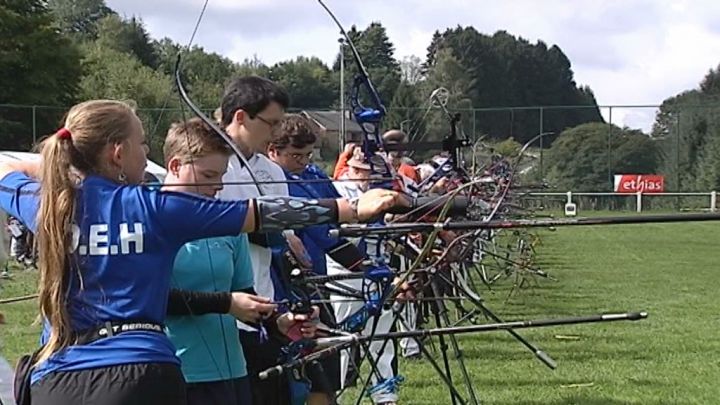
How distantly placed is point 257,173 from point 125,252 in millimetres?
1335

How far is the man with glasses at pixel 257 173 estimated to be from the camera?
362 cm

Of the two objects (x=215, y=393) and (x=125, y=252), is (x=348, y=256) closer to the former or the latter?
(x=215, y=393)

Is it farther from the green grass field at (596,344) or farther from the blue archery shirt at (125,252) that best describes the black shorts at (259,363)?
the blue archery shirt at (125,252)

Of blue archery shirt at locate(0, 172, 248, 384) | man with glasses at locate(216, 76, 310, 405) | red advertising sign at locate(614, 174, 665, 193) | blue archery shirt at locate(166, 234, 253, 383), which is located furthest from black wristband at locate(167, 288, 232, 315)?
red advertising sign at locate(614, 174, 665, 193)

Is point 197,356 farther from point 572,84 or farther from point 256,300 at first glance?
point 572,84

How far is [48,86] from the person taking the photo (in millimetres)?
20141

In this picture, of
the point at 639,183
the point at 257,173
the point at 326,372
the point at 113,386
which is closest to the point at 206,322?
the point at 257,173

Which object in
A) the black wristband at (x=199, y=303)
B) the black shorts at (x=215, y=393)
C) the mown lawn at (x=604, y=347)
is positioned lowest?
the mown lawn at (x=604, y=347)

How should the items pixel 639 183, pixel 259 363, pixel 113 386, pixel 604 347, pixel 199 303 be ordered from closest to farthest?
1. pixel 113 386
2. pixel 199 303
3. pixel 259 363
4. pixel 604 347
5. pixel 639 183

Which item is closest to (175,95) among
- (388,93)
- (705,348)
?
(388,93)

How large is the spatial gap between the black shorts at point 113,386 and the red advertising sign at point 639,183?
31743mm

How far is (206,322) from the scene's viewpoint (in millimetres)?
3285

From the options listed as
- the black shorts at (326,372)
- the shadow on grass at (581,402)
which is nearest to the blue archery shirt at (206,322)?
the black shorts at (326,372)

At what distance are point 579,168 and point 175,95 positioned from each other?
93.3 ft
